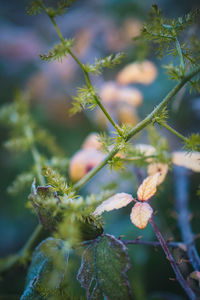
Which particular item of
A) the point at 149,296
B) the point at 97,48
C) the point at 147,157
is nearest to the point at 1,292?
the point at 149,296

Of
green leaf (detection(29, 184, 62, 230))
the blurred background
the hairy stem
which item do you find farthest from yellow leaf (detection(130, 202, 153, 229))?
the blurred background

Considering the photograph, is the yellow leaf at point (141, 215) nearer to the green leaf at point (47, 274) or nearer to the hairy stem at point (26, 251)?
the green leaf at point (47, 274)

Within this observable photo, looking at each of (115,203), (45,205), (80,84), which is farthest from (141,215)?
(80,84)

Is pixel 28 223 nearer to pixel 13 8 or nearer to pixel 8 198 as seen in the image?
pixel 8 198

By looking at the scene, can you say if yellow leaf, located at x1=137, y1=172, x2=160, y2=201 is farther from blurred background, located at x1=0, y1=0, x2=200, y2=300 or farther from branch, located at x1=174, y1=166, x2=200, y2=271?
blurred background, located at x1=0, y1=0, x2=200, y2=300

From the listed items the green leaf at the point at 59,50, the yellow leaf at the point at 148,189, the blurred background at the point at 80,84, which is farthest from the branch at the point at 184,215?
the green leaf at the point at 59,50

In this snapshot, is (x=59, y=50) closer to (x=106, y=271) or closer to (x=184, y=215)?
(x=106, y=271)
